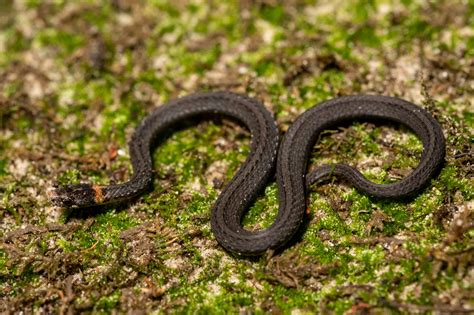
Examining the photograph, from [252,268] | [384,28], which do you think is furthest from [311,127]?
[384,28]

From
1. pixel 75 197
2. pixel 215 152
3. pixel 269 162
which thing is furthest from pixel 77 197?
pixel 269 162

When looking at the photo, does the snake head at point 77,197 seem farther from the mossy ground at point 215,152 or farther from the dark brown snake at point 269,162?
the mossy ground at point 215,152

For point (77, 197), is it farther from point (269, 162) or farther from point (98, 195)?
point (269, 162)

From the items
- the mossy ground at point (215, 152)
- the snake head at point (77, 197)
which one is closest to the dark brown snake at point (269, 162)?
the snake head at point (77, 197)

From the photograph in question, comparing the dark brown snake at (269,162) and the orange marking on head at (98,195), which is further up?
the dark brown snake at (269,162)

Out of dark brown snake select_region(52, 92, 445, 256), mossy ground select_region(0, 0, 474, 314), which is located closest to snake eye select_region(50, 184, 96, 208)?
dark brown snake select_region(52, 92, 445, 256)

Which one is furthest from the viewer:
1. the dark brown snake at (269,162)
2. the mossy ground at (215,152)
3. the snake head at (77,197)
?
the snake head at (77,197)

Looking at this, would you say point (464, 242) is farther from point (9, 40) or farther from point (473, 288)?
point (9, 40)
